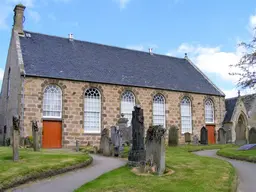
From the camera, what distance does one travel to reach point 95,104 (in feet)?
87.9

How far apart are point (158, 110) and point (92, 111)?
7271 millimetres

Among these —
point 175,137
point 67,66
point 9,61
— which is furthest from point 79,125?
point 9,61

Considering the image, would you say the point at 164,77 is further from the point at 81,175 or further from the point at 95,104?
the point at 81,175

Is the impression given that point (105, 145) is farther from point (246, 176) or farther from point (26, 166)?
point (246, 176)

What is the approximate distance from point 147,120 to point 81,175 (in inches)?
701

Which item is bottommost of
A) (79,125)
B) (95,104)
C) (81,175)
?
(81,175)

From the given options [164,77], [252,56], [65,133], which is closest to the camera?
[252,56]

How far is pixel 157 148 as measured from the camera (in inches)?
468

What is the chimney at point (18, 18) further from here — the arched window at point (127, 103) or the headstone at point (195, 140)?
the headstone at point (195, 140)

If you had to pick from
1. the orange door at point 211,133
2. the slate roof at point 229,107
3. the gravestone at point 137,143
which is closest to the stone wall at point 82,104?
the orange door at point 211,133

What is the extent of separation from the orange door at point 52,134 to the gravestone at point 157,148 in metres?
13.9

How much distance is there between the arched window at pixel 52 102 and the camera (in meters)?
24.6

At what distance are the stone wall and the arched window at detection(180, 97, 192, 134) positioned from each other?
46 cm

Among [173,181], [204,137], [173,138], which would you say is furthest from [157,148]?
[204,137]
